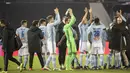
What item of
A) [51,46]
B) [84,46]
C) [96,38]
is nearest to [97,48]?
[96,38]

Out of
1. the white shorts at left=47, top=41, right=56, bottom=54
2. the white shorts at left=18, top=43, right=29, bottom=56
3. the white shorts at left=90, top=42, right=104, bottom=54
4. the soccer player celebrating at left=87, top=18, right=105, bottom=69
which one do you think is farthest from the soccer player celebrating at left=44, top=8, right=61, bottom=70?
the white shorts at left=90, top=42, right=104, bottom=54

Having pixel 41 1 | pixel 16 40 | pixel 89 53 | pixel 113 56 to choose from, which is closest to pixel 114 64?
pixel 113 56

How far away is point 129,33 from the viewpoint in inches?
485

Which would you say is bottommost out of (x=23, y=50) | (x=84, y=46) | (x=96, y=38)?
(x=23, y=50)

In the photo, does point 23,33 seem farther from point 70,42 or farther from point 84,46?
point 84,46

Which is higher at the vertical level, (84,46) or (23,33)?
(23,33)

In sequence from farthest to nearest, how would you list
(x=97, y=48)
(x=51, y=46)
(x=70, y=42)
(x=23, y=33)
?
(x=23, y=33) < (x=97, y=48) < (x=51, y=46) < (x=70, y=42)

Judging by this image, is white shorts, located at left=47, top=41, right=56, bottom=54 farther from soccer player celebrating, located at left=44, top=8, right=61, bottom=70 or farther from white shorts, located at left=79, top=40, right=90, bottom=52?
white shorts, located at left=79, top=40, right=90, bottom=52

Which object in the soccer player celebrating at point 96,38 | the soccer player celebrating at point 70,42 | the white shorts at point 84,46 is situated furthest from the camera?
the white shorts at point 84,46

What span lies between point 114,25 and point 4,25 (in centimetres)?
399

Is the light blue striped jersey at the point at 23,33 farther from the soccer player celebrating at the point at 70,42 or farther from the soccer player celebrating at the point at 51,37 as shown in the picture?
the soccer player celebrating at the point at 70,42

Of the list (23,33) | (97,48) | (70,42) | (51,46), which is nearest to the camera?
(70,42)

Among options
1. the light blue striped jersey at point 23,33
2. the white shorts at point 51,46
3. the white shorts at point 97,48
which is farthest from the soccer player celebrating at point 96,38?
the light blue striped jersey at point 23,33

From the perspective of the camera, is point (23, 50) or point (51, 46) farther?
point (23, 50)
